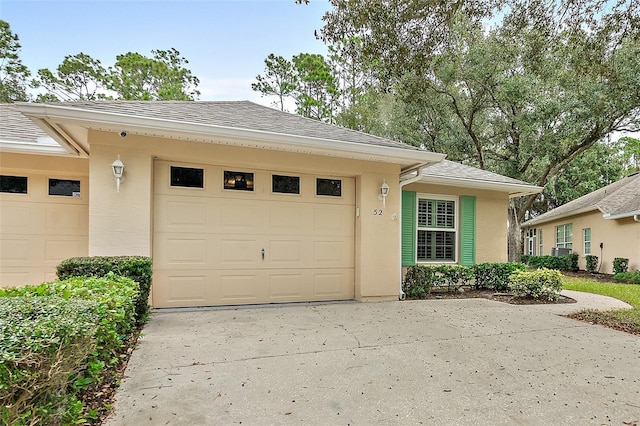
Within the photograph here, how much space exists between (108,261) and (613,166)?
96.1ft

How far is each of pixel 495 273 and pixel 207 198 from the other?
716 cm

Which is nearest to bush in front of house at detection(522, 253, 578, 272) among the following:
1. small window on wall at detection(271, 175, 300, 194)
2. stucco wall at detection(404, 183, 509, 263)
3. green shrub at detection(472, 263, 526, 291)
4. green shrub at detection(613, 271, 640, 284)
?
green shrub at detection(613, 271, 640, 284)

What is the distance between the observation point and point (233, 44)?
38.8 feet

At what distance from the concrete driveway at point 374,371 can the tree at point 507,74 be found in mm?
4588

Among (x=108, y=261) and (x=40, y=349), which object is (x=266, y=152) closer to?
(x=108, y=261)

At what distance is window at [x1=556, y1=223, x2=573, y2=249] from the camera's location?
18.2 m

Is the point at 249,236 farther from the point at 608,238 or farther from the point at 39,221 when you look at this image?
the point at 608,238

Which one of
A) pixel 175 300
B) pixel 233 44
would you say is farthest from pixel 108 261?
pixel 233 44

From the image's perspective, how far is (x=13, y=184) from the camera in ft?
20.1

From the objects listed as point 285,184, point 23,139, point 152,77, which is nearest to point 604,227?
point 285,184

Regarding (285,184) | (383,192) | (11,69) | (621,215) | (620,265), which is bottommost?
(620,265)

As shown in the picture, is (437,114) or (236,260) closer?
(236,260)

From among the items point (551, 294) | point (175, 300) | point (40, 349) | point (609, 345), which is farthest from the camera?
point (551, 294)

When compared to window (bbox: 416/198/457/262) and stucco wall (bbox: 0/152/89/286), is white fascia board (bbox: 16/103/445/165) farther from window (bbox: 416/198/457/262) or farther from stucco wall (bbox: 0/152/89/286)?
window (bbox: 416/198/457/262)
